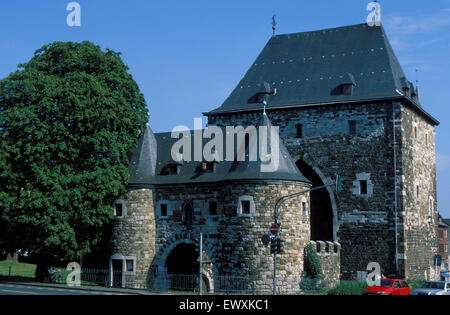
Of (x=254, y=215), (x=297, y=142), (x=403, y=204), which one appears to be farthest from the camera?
(x=297, y=142)

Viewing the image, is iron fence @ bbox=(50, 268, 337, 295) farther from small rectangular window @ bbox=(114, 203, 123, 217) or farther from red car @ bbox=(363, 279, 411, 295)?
red car @ bbox=(363, 279, 411, 295)

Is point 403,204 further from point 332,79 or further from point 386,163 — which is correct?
point 332,79

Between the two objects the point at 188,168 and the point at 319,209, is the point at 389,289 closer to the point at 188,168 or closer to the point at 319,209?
the point at 319,209

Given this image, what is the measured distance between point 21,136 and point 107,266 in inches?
378

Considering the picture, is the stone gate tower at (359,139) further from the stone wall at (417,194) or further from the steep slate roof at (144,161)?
the steep slate roof at (144,161)

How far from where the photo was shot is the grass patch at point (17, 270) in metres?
44.2

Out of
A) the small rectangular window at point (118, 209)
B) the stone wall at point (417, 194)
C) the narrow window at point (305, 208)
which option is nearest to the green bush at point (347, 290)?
the narrow window at point (305, 208)

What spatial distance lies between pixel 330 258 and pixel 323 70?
12.8 meters

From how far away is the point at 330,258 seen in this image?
3675cm

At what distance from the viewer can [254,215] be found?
33.7m

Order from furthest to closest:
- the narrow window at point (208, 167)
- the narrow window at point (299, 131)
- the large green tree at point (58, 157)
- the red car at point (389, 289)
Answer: the narrow window at point (299, 131) < the narrow window at point (208, 167) < the large green tree at point (58, 157) < the red car at point (389, 289)

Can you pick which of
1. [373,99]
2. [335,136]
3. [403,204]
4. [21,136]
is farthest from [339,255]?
[21,136]

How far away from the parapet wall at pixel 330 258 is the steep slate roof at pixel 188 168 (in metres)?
4.08

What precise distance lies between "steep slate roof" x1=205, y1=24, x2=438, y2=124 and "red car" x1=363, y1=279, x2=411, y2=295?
13179 millimetres
